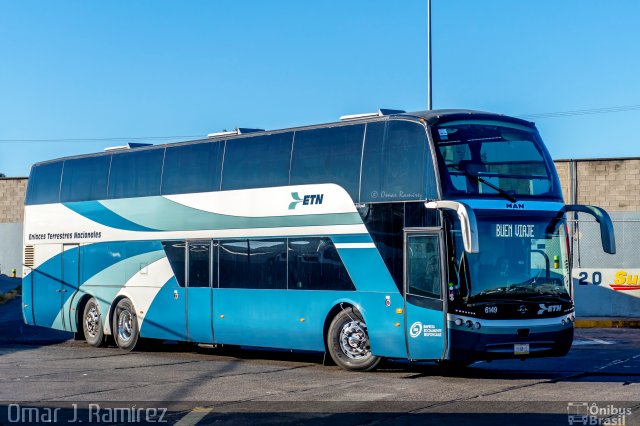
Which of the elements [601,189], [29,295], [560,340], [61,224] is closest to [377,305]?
[560,340]

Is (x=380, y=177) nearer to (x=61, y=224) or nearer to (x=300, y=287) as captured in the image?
(x=300, y=287)

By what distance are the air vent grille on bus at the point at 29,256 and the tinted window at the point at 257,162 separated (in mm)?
7485

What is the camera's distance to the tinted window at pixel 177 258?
19453 mm

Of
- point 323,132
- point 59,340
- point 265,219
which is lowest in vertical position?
point 59,340

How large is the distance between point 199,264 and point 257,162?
252 centimetres

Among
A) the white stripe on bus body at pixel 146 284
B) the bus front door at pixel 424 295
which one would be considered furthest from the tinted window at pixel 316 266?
the white stripe on bus body at pixel 146 284

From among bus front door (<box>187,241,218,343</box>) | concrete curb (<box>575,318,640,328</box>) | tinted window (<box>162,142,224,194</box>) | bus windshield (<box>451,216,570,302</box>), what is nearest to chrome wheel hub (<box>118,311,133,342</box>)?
bus front door (<box>187,241,218,343</box>)

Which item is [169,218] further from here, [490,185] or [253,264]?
[490,185]

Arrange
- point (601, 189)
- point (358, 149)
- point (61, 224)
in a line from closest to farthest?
point (358, 149), point (61, 224), point (601, 189)

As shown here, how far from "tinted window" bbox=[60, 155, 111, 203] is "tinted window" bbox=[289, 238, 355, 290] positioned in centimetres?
615

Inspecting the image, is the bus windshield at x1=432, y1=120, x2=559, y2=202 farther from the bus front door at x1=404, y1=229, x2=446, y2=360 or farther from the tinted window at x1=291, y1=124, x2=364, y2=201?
the tinted window at x1=291, y1=124, x2=364, y2=201

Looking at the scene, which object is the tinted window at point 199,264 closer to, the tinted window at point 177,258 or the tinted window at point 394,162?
the tinted window at point 177,258

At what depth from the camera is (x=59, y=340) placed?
80.7 feet

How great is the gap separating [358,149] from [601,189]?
17271mm
